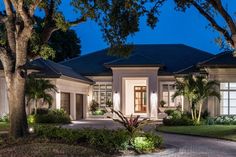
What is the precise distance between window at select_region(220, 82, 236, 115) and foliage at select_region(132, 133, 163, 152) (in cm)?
1698

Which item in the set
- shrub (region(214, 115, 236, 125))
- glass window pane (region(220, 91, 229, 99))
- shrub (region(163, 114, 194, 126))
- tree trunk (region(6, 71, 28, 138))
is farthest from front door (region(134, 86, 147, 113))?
tree trunk (region(6, 71, 28, 138))

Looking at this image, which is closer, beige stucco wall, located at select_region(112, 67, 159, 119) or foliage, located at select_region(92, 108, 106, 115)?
beige stucco wall, located at select_region(112, 67, 159, 119)

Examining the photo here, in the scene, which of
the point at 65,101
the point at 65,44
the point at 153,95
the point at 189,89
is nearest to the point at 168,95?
the point at 153,95

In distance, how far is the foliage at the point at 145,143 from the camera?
1459cm

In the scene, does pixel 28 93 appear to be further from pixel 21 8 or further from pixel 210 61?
pixel 21 8

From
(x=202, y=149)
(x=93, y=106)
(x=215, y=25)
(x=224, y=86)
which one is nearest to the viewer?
(x=202, y=149)

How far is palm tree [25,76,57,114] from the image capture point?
96.5 feet

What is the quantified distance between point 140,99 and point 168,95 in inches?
135

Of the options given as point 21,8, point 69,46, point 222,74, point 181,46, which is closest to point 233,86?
point 222,74

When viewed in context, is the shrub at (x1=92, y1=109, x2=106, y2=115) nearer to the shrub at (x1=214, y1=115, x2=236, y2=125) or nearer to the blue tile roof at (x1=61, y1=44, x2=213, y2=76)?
the blue tile roof at (x1=61, y1=44, x2=213, y2=76)

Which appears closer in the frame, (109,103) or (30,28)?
(30,28)

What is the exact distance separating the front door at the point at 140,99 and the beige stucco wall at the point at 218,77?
434 inches

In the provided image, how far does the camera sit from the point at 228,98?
103ft

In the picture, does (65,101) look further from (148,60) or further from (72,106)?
(148,60)
